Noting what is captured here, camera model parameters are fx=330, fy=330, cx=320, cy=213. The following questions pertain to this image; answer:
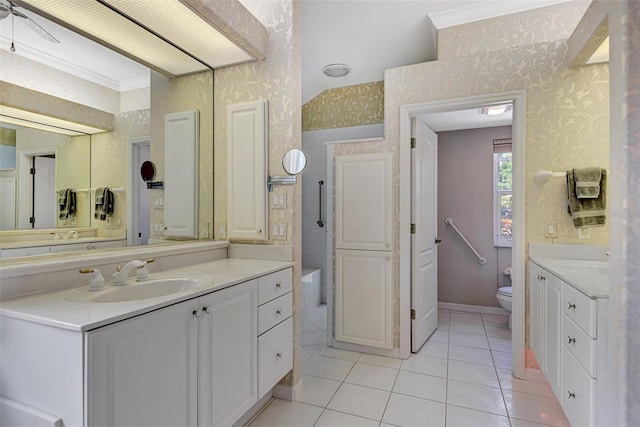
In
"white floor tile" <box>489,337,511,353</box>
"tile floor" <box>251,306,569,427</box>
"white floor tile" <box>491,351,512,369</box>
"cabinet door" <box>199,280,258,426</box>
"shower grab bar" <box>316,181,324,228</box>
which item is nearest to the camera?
"cabinet door" <box>199,280,258,426</box>

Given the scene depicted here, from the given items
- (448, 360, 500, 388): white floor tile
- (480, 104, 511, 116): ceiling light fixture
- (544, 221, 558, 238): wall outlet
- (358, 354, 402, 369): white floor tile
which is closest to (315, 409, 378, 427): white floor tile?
(358, 354, 402, 369): white floor tile

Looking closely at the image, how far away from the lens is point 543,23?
2533 millimetres

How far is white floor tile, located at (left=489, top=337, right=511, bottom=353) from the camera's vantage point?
2.88 m

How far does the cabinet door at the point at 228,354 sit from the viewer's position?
1.42 m

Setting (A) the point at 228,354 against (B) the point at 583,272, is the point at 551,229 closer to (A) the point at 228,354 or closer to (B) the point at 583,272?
(B) the point at 583,272

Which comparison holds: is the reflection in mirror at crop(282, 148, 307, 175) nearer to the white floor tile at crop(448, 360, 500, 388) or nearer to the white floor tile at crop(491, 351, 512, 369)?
the white floor tile at crop(448, 360, 500, 388)

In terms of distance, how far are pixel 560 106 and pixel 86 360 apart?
2.95m

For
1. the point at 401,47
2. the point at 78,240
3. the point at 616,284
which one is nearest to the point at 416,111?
the point at 401,47

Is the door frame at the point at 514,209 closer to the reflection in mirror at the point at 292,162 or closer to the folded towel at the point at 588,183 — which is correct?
the folded towel at the point at 588,183

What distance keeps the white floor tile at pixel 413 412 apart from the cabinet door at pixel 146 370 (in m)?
1.16

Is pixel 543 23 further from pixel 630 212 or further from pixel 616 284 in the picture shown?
pixel 616 284

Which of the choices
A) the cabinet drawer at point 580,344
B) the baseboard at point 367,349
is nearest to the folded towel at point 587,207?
the cabinet drawer at point 580,344

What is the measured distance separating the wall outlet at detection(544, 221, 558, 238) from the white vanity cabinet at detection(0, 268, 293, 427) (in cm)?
199

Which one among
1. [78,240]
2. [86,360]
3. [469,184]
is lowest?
[86,360]
